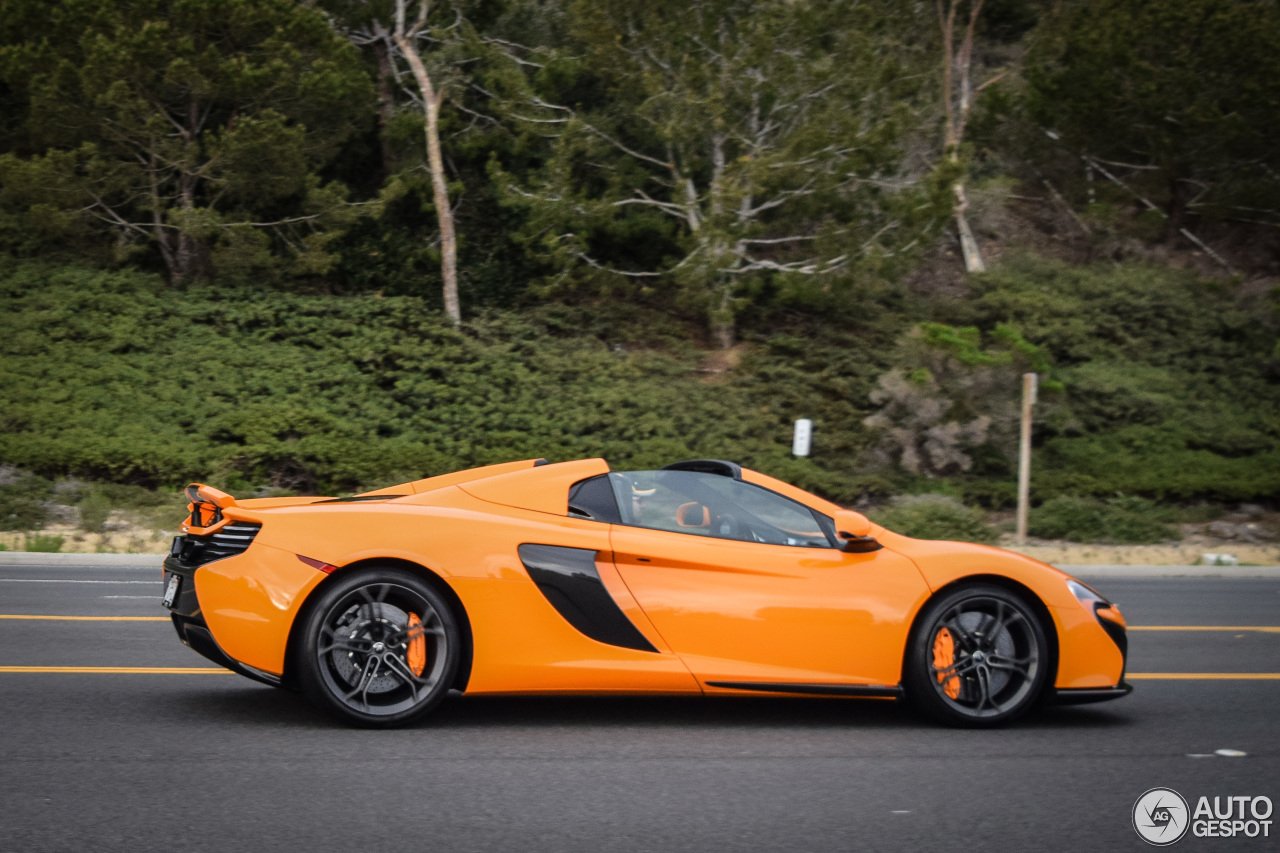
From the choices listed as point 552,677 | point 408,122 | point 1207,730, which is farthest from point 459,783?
point 408,122

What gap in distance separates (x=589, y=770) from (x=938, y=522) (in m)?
14.7

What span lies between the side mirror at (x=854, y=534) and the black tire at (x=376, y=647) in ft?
5.79

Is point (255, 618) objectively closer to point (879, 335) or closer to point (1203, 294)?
point (879, 335)

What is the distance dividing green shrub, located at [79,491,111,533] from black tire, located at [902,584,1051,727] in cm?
1412

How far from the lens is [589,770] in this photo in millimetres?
4785

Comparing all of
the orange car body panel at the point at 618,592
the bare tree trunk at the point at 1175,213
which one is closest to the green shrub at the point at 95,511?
the orange car body panel at the point at 618,592

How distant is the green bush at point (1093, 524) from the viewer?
20406 mm

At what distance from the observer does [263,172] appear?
25484 millimetres

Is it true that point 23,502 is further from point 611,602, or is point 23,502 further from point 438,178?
point 611,602

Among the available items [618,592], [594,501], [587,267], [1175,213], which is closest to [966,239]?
[1175,213]

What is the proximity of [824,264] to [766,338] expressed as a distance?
2.23 meters

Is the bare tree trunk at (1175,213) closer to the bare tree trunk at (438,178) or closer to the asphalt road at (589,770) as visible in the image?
the bare tree trunk at (438,178)

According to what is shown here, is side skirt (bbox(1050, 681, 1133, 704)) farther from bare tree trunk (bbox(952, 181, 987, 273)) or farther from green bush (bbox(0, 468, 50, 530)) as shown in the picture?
bare tree trunk (bbox(952, 181, 987, 273))

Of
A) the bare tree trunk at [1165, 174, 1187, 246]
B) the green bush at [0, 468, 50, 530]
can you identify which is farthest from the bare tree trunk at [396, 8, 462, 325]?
the bare tree trunk at [1165, 174, 1187, 246]
